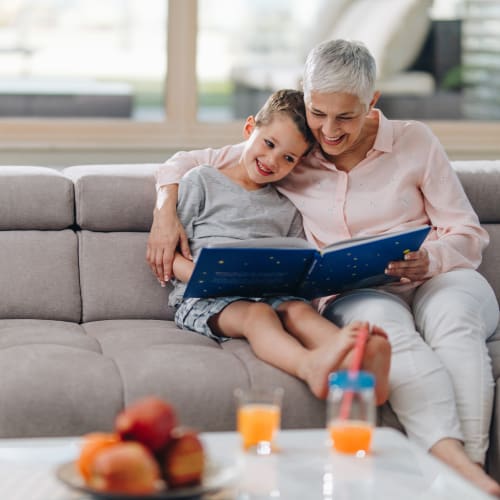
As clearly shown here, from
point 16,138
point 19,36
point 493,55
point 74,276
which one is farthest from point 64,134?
point 493,55

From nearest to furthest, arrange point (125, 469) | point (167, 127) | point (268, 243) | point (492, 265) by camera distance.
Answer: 1. point (125, 469)
2. point (268, 243)
3. point (492, 265)
4. point (167, 127)

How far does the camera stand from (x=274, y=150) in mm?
2492

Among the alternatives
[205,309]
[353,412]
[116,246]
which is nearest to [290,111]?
[205,309]

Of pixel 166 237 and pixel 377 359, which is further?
pixel 166 237

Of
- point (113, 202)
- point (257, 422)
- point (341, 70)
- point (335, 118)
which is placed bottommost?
point (257, 422)

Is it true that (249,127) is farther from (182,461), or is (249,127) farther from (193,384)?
(182,461)

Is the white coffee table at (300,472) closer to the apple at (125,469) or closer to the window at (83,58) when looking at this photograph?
the apple at (125,469)

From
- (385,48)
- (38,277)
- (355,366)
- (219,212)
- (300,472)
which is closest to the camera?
(300,472)

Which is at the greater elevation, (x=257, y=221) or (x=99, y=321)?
(x=257, y=221)

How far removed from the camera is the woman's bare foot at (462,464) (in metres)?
1.87

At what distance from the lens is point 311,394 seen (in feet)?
7.09

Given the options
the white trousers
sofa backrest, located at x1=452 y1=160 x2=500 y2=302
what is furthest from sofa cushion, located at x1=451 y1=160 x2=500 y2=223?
the white trousers

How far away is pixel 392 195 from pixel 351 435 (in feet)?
3.42

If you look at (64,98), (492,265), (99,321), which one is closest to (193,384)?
(99,321)
